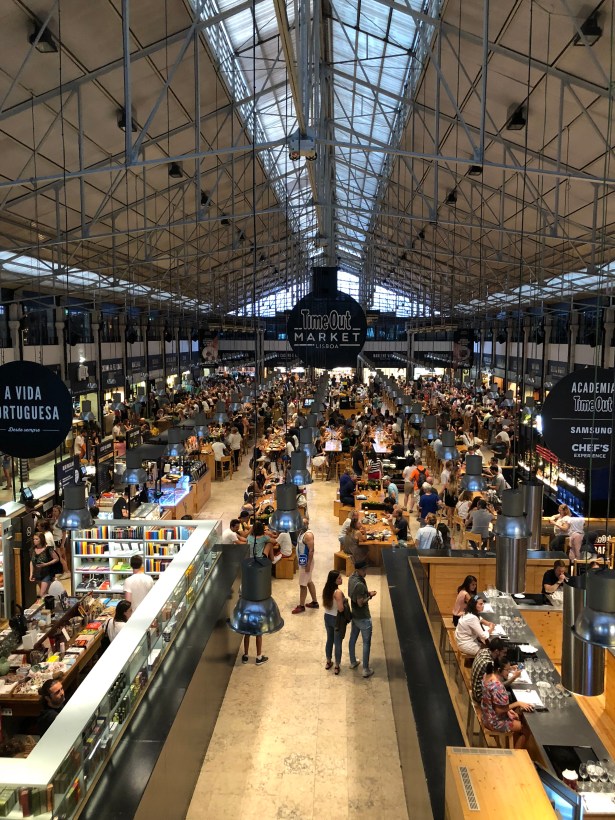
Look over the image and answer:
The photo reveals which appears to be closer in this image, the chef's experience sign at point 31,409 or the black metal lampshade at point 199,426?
the chef's experience sign at point 31,409

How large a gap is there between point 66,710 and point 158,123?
9131mm

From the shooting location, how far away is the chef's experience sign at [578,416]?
5891mm

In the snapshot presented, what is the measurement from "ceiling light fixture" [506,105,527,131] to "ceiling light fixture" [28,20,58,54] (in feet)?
18.1

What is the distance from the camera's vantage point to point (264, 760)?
20.4 feet

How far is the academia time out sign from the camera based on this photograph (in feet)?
33.1

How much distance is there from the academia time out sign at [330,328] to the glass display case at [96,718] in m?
4.09

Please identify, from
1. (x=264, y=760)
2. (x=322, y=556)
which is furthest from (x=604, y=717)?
(x=322, y=556)

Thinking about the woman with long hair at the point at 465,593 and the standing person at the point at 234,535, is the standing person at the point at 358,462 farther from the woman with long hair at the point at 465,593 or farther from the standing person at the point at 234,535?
the woman with long hair at the point at 465,593

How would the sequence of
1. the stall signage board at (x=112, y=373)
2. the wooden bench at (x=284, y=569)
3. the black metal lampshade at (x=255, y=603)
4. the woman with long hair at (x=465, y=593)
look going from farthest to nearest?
the stall signage board at (x=112, y=373) < the wooden bench at (x=284, y=569) < the woman with long hair at (x=465, y=593) < the black metal lampshade at (x=255, y=603)

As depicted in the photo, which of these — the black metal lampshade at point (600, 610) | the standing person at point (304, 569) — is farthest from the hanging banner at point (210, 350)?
the black metal lampshade at point (600, 610)

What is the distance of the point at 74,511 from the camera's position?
7.77 m

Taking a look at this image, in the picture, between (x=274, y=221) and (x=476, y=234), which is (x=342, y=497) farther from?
(x=274, y=221)

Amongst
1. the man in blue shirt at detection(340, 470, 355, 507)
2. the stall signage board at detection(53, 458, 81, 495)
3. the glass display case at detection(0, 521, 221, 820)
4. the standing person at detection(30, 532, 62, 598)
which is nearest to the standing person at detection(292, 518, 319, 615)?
the glass display case at detection(0, 521, 221, 820)

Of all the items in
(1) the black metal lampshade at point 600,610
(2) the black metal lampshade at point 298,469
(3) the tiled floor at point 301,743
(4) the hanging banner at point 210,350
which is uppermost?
(4) the hanging banner at point 210,350
